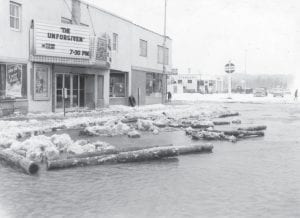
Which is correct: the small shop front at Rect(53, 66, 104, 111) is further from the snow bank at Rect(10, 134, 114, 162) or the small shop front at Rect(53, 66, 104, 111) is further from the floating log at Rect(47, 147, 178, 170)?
the floating log at Rect(47, 147, 178, 170)

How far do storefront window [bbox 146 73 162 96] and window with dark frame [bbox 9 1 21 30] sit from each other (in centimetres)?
1840

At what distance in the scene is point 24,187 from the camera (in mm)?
7520

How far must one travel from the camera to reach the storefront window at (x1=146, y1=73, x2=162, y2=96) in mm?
39572

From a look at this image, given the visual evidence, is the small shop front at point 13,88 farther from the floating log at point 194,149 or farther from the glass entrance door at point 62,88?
the floating log at point 194,149

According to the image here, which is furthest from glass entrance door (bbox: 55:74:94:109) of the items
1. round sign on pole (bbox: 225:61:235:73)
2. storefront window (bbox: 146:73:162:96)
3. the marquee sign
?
round sign on pole (bbox: 225:61:235:73)

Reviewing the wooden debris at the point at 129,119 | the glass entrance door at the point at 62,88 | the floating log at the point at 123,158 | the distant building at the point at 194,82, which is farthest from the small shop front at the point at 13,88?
the distant building at the point at 194,82

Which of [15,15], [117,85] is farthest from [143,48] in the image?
[15,15]

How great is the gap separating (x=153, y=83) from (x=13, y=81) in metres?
20.6

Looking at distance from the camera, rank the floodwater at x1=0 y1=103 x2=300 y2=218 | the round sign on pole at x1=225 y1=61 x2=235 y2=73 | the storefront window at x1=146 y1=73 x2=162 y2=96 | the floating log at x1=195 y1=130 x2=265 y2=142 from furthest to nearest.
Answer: the round sign on pole at x1=225 y1=61 x2=235 y2=73, the storefront window at x1=146 y1=73 x2=162 y2=96, the floating log at x1=195 y1=130 x2=265 y2=142, the floodwater at x1=0 y1=103 x2=300 y2=218

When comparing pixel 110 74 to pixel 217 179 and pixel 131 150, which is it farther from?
pixel 217 179

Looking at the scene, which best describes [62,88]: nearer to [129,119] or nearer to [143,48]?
[129,119]

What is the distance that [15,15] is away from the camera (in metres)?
21.8

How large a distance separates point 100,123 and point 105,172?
9.64 m

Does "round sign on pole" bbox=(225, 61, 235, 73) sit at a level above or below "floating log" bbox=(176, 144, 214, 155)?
above
